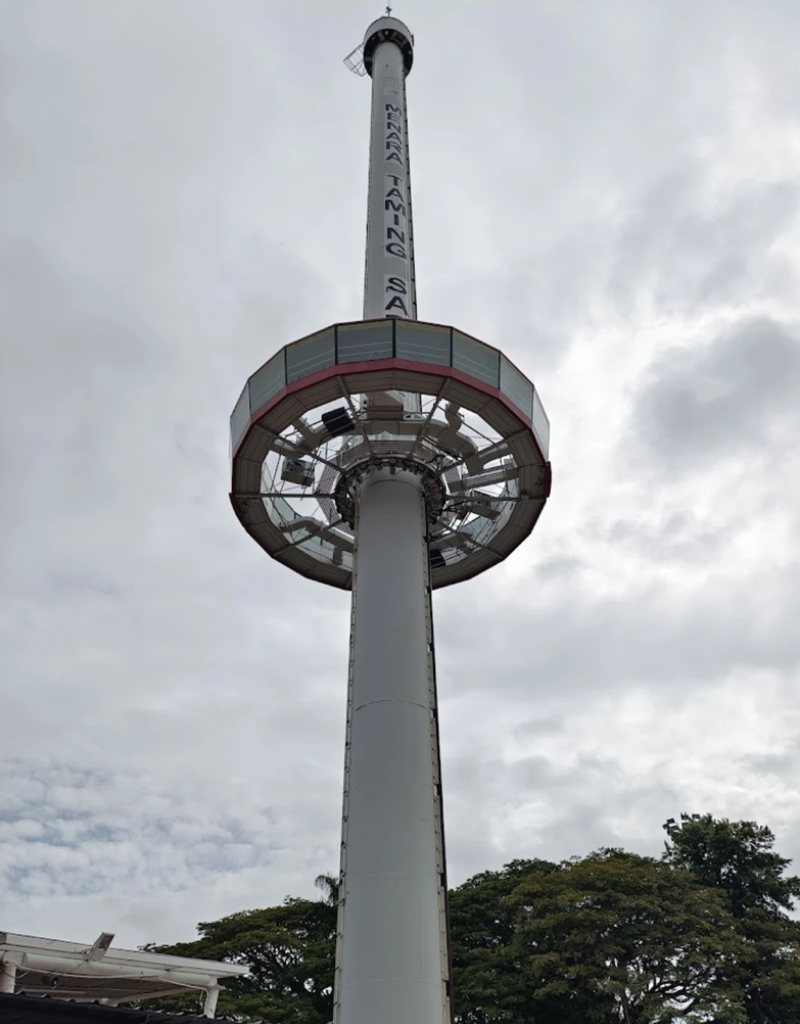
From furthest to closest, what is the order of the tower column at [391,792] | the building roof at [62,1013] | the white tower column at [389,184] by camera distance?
the white tower column at [389,184] < the tower column at [391,792] < the building roof at [62,1013]

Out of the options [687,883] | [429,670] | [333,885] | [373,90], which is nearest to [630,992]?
[687,883]

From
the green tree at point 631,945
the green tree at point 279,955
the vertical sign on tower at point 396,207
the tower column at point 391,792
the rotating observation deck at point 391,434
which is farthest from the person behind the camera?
the green tree at point 279,955

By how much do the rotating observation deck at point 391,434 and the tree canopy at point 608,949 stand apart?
20.2m

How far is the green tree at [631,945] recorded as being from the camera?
40.2 m

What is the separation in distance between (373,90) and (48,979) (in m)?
44.3

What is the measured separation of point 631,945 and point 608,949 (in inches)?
55.7

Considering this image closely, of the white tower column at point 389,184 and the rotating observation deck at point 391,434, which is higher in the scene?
the white tower column at point 389,184

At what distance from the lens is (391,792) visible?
2409cm

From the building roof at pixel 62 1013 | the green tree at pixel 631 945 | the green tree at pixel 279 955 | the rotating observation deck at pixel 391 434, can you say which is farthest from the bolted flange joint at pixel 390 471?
the green tree at pixel 279 955

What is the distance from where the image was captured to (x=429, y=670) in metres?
27.0

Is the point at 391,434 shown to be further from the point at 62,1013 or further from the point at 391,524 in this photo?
the point at 62,1013

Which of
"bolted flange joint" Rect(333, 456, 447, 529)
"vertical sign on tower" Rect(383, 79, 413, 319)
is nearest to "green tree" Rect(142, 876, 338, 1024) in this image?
"bolted flange joint" Rect(333, 456, 447, 529)

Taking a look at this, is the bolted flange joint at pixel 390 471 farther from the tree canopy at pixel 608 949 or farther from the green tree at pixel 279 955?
the green tree at pixel 279 955

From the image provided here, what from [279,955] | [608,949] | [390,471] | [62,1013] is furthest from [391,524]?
[279,955]
